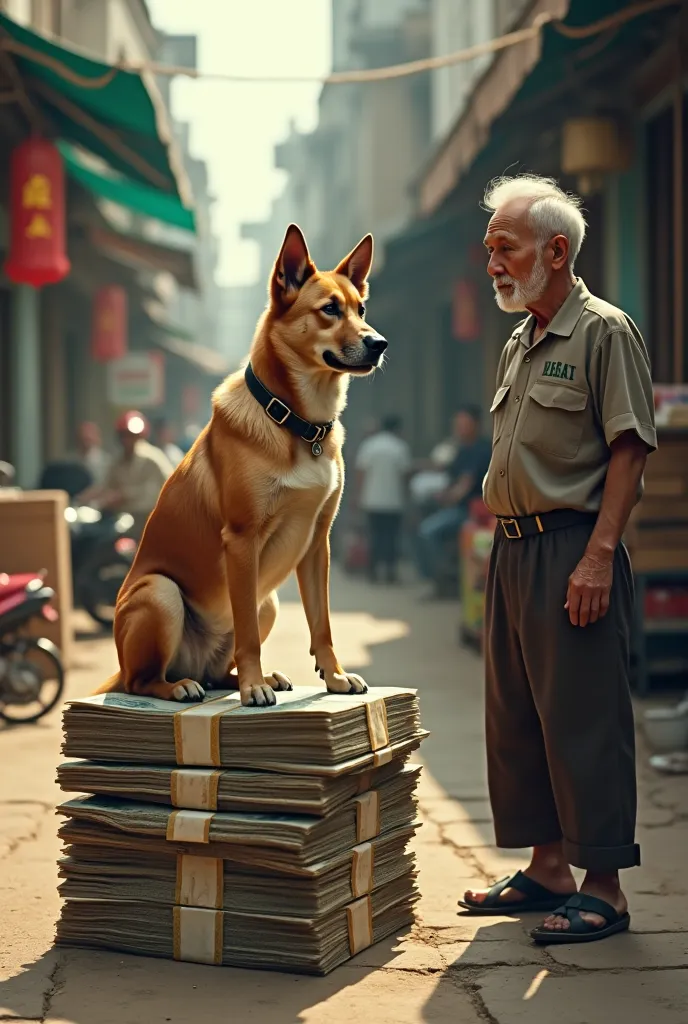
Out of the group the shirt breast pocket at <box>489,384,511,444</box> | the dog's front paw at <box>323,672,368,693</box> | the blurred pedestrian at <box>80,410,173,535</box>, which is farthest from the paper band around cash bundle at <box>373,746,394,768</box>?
the blurred pedestrian at <box>80,410,173,535</box>

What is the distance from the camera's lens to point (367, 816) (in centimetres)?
396

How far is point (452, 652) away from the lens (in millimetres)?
10320

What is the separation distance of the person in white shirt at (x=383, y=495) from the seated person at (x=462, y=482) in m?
2.07

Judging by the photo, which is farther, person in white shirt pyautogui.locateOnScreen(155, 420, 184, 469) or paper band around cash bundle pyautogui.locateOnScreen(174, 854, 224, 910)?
person in white shirt pyautogui.locateOnScreen(155, 420, 184, 469)

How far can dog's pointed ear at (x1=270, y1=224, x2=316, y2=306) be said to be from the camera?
3996 mm

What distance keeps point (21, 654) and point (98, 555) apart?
3.76m

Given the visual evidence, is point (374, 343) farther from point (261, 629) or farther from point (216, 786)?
point (216, 786)

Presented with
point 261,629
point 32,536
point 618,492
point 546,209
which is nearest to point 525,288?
point 546,209

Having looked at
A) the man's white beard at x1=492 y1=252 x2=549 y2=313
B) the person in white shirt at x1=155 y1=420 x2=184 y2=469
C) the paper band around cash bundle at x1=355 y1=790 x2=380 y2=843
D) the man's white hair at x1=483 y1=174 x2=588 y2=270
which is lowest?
the paper band around cash bundle at x1=355 y1=790 x2=380 y2=843

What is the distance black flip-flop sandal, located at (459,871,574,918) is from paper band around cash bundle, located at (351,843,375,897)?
0.48 m

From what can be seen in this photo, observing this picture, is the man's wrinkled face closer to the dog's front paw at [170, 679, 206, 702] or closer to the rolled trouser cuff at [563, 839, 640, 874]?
the dog's front paw at [170, 679, 206, 702]

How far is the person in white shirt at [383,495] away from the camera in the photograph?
16.6 meters

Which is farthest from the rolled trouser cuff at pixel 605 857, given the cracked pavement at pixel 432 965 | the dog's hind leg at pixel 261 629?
the dog's hind leg at pixel 261 629

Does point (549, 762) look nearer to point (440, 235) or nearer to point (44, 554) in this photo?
point (44, 554)
